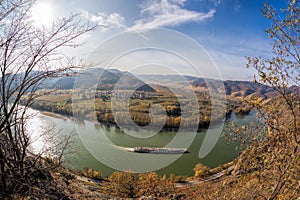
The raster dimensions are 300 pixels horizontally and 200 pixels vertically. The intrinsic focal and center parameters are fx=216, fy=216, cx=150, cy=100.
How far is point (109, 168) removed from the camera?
24906 mm

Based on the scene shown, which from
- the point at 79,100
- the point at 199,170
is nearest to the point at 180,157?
the point at 199,170

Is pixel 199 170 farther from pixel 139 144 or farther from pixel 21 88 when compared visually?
pixel 21 88

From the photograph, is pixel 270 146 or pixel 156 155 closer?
pixel 270 146

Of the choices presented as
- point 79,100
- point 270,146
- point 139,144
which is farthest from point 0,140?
point 79,100

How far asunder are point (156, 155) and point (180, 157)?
10.7 feet

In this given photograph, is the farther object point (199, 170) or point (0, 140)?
point (199, 170)

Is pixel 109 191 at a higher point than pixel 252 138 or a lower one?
lower

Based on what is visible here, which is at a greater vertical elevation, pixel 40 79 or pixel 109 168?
pixel 40 79

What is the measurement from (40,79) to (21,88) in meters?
0.23

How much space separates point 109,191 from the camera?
45.2ft

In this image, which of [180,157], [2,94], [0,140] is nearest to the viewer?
[0,140]

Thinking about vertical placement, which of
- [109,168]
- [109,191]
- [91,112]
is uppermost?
[91,112]

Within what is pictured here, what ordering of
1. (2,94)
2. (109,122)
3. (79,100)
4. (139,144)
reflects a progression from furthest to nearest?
(79,100) < (109,122) < (139,144) < (2,94)

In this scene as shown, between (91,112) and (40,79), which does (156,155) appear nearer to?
(40,79)
